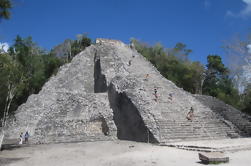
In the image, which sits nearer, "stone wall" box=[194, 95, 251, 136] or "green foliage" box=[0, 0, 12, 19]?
"green foliage" box=[0, 0, 12, 19]

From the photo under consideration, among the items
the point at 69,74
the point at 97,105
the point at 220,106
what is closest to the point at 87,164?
the point at 97,105

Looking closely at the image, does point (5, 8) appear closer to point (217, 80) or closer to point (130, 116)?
point (130, 116)

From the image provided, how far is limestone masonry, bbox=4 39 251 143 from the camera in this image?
560 inches

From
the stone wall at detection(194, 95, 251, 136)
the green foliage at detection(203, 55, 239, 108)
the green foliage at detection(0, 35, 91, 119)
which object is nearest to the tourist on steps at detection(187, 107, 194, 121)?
the stone wall at detection(194, 95, 251, 136)

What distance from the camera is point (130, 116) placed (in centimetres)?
1536

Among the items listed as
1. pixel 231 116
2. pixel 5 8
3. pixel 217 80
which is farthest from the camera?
pixel 217 80

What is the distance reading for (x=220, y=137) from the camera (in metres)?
14.2

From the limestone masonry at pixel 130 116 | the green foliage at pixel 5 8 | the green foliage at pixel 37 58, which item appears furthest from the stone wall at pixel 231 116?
the green foliage at pixel 37 58

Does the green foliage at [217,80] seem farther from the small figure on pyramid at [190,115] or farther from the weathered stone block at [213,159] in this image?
the weathered stone block at [213,159]

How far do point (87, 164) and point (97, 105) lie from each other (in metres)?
9.15

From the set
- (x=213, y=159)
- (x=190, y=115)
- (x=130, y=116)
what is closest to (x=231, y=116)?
(x=190, y=115)

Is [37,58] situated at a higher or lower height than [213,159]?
higher

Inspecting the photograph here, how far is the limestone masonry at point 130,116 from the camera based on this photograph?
14.2 metres

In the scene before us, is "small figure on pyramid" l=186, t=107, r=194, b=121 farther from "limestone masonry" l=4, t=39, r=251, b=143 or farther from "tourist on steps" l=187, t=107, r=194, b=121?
"limestone masonry" l=4, t=39, r=251, b=143
